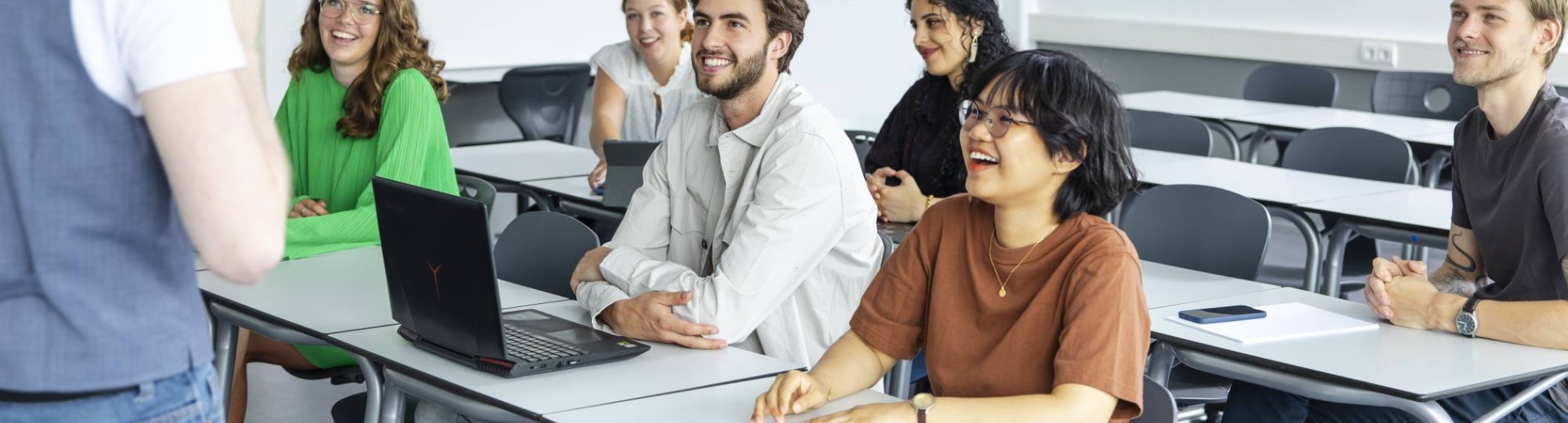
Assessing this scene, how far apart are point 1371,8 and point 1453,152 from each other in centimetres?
446

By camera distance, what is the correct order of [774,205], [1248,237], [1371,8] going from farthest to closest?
1. [1371,8]
2. [1248,237]
3. [774,205]

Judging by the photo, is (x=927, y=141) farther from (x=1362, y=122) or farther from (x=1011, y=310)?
(x=1362, y=122)

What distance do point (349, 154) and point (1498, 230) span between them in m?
2.29

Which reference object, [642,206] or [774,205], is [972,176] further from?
[642,206]

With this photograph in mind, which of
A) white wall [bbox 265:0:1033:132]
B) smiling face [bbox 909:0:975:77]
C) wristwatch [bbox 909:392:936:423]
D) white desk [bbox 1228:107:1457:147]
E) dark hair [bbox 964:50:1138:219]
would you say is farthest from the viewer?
white wall [bbox 265:0:1033:132]

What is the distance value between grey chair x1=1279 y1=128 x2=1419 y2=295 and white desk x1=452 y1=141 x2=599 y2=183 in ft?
7.19

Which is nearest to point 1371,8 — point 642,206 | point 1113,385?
point 642,206

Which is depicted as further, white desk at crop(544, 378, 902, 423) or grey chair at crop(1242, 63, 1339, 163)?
grey chair at crop(1242, 63, 1339, 163)

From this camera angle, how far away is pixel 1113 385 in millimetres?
1832

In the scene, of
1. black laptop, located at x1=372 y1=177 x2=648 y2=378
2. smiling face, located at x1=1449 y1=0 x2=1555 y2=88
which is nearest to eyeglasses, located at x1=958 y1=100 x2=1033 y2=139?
black laptop, located at x1=372 y1=177 x2=648 y2=378

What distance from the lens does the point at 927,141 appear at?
12.3 ft

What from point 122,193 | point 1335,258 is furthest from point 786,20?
point 1335,258

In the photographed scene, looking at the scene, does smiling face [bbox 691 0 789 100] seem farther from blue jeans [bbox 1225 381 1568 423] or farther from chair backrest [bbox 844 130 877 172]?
chair backrest [bbox 844 130 877 172]

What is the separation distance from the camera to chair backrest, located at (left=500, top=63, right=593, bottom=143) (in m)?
6.19
